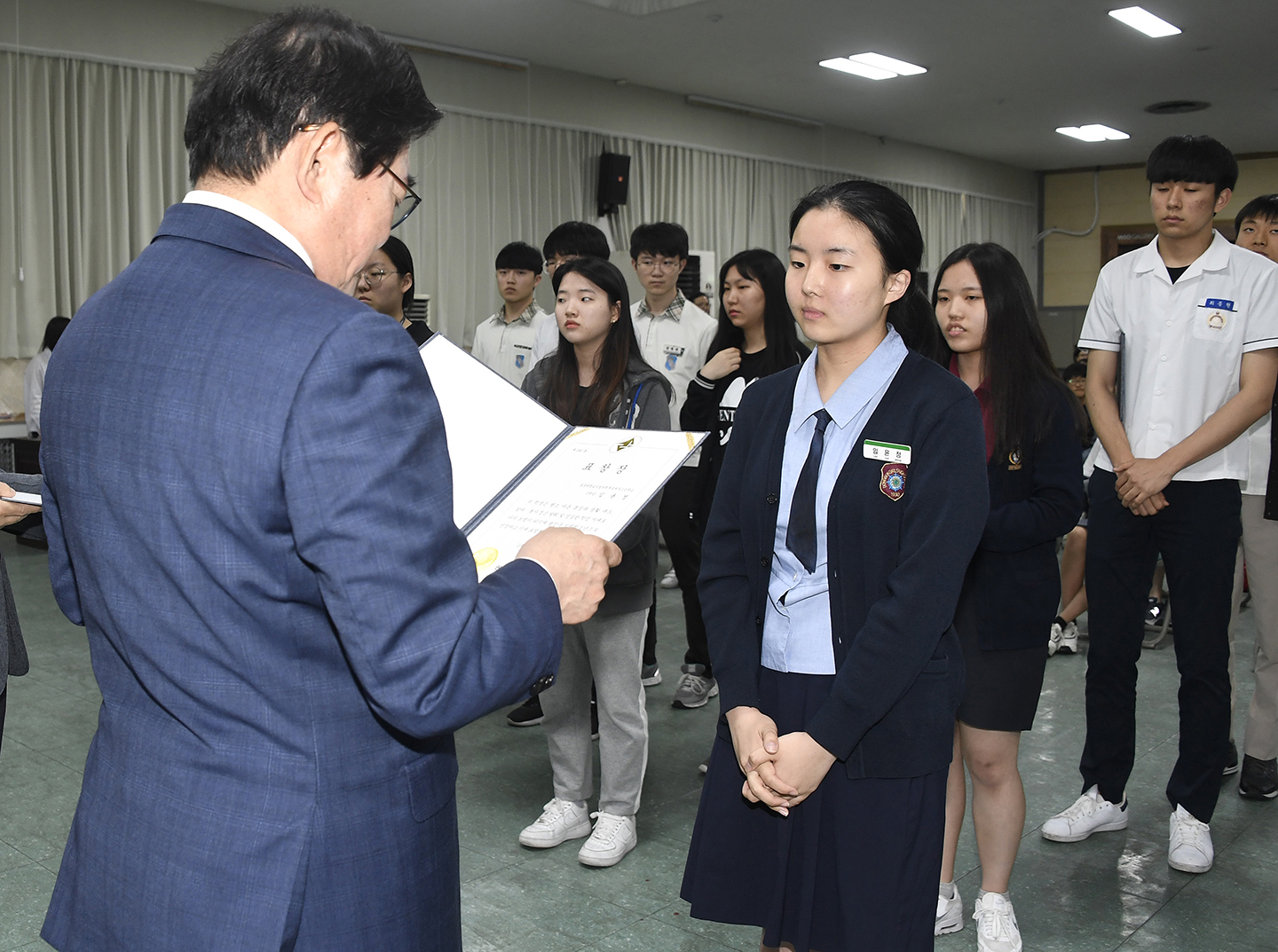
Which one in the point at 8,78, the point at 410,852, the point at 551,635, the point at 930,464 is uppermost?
the point at 8,78

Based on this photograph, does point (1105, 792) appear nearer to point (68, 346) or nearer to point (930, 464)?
point (930, 464)

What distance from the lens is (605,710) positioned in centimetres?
282

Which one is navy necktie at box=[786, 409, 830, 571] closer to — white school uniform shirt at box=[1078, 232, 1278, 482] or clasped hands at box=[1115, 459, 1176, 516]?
clasped hands at box=[1115, 459, 1176, 516]

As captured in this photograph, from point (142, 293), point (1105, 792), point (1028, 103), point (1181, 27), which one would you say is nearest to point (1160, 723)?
point (1105, 792)

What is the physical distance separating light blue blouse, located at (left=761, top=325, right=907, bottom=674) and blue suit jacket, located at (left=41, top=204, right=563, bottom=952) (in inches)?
25.5

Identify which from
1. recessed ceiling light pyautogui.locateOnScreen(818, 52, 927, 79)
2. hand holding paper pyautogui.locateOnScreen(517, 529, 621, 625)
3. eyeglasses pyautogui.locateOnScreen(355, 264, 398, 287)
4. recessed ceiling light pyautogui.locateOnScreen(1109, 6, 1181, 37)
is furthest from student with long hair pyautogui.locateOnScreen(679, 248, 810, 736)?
recessed ceiling light pyautogui.locateOnScreen(818, 52, 927, 79)

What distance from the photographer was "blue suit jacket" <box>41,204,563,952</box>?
874 mm

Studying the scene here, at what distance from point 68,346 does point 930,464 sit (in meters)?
1.09

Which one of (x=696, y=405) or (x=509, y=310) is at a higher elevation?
(x=509, y=310)

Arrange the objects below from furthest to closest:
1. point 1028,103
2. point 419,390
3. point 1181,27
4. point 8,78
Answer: point 1028,103, point 1181,27, point 8,78, point 419,390

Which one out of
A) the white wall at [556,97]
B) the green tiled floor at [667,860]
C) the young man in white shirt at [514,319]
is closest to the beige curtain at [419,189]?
the white wall at [556,97]

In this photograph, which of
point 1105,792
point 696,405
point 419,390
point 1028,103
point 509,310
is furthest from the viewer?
point 1028,103

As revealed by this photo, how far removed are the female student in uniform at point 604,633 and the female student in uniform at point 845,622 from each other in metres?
1.07

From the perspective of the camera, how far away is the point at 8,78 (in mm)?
6707
